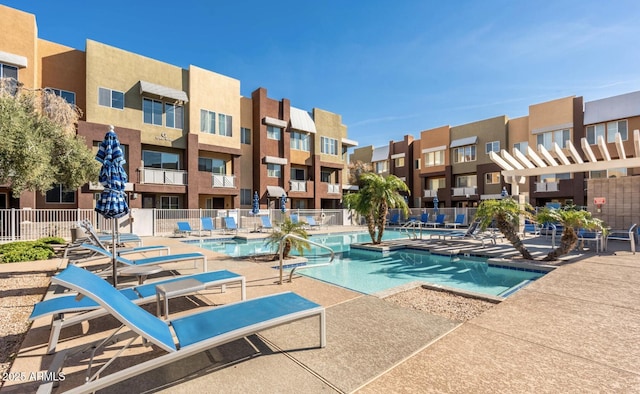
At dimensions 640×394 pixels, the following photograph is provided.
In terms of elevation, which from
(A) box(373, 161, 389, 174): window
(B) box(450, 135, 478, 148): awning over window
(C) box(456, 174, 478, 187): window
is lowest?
(C) box(456, 174, 478, 187): window

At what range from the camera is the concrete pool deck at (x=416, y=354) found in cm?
261

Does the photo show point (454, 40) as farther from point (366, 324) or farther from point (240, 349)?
point (240, 349)

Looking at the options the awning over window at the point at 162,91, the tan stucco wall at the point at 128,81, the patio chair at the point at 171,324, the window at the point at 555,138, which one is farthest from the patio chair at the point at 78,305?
the window at the point at 555,138

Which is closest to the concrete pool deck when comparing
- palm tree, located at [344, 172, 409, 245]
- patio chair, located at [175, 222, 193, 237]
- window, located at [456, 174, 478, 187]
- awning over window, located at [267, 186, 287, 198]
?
palm tree, located at [344, 172, 409, 245]

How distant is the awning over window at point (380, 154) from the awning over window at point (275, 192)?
21.0 metres

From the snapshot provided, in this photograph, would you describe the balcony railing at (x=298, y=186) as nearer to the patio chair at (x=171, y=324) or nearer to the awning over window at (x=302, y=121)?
the awning over window at (x=302, y=121)

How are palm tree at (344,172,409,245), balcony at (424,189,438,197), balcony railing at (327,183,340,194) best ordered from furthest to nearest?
balcony at (424,189,438,197) < balcony railing at (327,183,340,194) < palm tree at (344,172,409,245)

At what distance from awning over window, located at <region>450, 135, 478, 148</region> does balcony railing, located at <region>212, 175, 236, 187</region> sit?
80.9 feet

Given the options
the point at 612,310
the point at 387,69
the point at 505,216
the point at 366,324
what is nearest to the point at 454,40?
the point at 387,69

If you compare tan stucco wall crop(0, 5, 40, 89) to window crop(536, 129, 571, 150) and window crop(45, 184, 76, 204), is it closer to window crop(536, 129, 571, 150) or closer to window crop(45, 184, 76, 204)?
window crop(45, 184, 76, 204)

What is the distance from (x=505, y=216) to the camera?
30.4 ft

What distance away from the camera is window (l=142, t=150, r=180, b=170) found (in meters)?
21.6

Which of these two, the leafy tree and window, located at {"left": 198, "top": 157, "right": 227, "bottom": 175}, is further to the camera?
window, located at {"left": 198, "top": 157, "right": 227, "bottom": 175}

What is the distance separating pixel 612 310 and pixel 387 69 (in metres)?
16.5
